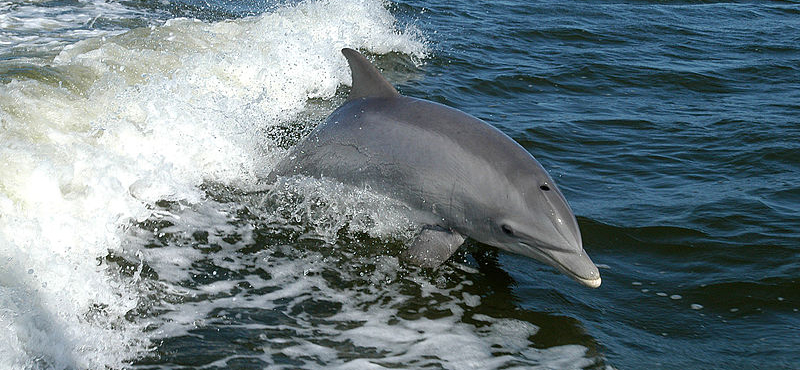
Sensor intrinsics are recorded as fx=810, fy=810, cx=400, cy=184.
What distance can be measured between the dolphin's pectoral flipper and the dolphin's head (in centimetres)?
32

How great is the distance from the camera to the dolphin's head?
6.07 meters

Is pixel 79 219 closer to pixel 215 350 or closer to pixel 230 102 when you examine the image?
pixel 215 350

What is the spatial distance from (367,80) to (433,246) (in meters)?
1.71

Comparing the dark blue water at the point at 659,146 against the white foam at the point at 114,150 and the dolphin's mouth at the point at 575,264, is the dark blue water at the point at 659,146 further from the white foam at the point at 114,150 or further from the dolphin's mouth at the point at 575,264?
the white foam at the point at 114,150

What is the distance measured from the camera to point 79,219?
6.57 metres

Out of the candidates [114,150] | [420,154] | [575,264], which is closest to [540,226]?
[575,264]

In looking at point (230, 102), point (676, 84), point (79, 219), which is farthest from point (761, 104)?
point (79, 219)

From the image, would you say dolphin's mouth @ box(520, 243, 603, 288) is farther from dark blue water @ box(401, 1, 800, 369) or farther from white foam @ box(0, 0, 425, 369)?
white foam @ box(0, 0, 425, 369)

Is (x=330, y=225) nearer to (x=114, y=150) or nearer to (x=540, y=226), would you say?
(x=540, y=226)

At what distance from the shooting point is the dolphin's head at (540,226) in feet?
19.9

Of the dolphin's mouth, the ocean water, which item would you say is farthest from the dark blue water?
the dolphin's mouth

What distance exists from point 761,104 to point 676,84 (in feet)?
5.37

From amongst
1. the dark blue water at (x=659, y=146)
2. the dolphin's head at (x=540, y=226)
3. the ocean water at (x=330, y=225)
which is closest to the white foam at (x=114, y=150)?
the ocean water at (x=330, y=225)

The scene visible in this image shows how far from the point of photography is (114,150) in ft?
27.0
